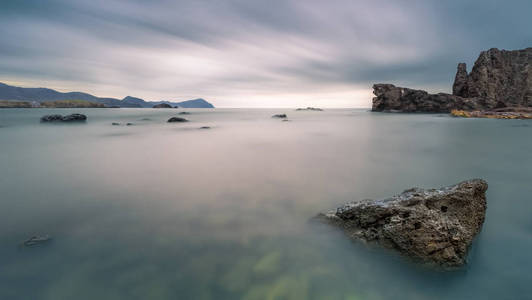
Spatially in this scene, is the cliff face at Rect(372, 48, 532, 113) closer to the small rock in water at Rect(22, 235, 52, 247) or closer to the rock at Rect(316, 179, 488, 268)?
the rock at Rect(316, 179, 488, 268)

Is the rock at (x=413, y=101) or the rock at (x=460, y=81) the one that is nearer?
the rock at (x=413, y=101)

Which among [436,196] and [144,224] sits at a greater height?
[436,196]

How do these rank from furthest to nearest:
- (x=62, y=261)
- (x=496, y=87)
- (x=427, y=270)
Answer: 1. (x=496, y=87)
2. (x=62, y=261)
3. (x=427, y=270)

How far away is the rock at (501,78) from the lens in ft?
182

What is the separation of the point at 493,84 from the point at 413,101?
17951 millimetres

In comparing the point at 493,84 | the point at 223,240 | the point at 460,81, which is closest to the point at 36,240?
the point at 223,240

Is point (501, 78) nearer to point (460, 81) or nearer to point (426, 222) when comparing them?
point (460, 81)

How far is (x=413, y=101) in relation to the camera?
69.5 m

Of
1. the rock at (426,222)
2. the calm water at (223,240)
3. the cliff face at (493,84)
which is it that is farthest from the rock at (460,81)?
the rock at (426,222)

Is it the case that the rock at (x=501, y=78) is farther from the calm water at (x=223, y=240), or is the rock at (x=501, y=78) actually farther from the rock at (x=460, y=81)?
the calm water at (x=223, y=240)

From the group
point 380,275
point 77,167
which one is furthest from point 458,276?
point 77,167

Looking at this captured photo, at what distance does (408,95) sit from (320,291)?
8506 centimetres

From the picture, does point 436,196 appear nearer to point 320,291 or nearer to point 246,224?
point 320,291

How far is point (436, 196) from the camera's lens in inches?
127
